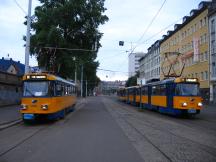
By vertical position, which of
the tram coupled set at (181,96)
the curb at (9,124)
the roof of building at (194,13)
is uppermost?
the roof of building at (194,13)

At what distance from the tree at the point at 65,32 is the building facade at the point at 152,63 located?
2184 inches

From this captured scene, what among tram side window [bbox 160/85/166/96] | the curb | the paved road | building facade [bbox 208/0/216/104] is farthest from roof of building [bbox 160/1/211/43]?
the paved road

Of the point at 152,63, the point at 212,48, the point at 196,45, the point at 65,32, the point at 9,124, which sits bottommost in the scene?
the point at 9,124

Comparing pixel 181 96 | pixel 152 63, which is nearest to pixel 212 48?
pixel 181 96

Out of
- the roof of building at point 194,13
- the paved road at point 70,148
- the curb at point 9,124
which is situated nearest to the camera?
the paved road at point 70,148

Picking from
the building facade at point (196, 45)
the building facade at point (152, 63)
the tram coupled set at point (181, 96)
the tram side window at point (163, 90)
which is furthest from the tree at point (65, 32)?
the building facade at point (152, 63)

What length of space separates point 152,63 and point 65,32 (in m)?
70.2

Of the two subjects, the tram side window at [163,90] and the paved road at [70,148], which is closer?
the paved road at [70,148]

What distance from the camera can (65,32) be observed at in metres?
39.7

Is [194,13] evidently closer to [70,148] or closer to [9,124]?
[9,124]

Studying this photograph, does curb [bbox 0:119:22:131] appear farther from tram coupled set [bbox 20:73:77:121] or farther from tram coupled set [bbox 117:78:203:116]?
tram coupled set [bbox 117:78:203:116]

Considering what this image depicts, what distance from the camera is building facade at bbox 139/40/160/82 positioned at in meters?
99.3

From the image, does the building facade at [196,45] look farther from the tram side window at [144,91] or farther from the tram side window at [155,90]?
the tram side window at [155,90]

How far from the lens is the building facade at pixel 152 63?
9935 centimetres
